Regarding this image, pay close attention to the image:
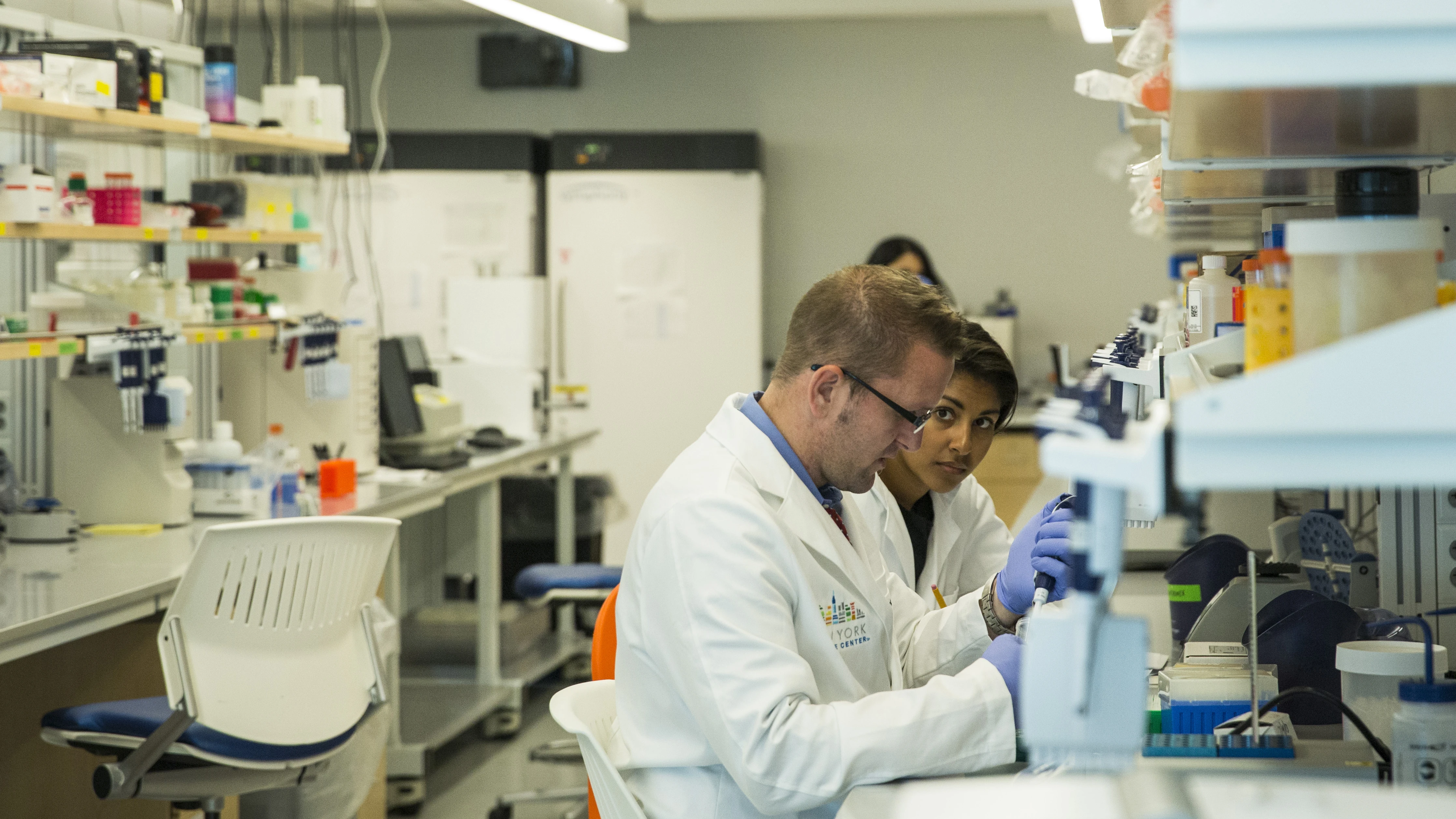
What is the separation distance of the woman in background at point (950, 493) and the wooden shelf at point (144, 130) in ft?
6.57

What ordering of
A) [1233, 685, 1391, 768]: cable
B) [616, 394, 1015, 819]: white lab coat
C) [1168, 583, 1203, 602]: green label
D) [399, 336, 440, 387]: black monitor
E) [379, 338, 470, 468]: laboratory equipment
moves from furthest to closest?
1. [399, 336, 440, 387]: black monitor
2. [379, 338, 470, 468]: laboratory equipment
3. [1168, 583, 1203, 602]: green label
4. [616, 394, 1015, 819]: white lab coat
5. [1233, 685, 1391, 768]: cable

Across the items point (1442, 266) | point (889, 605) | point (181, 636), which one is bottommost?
point (181, 636)

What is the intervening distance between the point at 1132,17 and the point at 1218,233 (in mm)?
2814

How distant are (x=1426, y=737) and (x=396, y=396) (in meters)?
3.61

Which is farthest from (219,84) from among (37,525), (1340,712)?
(1340,712)

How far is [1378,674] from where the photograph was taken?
4.65 ft

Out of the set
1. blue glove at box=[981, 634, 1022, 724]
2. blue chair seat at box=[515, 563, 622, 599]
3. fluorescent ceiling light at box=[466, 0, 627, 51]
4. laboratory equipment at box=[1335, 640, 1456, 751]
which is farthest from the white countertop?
laboratory equipment at box=[1335, 640, 1456, 751]

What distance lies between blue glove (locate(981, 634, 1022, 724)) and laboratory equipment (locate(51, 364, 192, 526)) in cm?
251

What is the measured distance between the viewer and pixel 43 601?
2459 mm

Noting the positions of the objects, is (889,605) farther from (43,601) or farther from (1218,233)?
(1218,233)

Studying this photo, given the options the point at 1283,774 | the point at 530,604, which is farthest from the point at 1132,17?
the point at 530,604

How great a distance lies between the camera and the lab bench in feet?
8.17

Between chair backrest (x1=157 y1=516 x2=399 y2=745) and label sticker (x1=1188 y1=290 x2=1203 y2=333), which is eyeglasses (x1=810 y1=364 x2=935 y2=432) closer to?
label sticker (x1=1188 y1=290 x2=1203 y2=333)

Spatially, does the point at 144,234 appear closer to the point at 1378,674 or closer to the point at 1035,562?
the point at 1035,562
